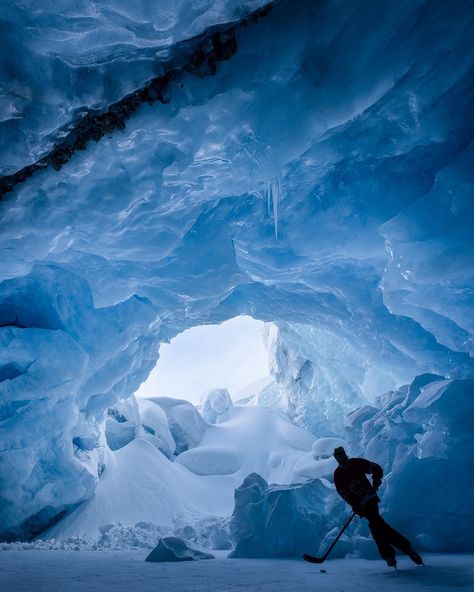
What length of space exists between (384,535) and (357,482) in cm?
53

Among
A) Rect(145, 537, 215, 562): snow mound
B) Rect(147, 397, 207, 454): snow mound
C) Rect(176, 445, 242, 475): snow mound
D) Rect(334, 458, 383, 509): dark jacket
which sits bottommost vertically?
Rect(147, 397, 207, 454): snow mound

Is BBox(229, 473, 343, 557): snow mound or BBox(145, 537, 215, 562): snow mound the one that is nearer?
BBox(145, 537, 215, 562): snow mound

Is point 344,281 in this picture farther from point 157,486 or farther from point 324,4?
point 157,486

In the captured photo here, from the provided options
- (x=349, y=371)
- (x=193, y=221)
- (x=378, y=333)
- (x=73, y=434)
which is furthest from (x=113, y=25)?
(x=349, y=371)

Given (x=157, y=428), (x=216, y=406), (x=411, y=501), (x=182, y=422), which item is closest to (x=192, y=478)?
(x=157, y=428)

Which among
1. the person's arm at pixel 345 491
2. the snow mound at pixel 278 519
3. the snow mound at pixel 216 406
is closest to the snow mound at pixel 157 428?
the snow mound at pixel 216 406

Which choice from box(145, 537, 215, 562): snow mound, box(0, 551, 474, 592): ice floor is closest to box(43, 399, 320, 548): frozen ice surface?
Answer: box(145, 537, 215, 562): snow mound

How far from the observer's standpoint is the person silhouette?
3.85m

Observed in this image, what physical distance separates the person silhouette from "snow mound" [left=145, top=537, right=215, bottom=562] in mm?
2360

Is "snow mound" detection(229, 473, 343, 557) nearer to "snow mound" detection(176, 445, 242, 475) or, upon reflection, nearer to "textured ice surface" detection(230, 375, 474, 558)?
"textured ice surface" detection(230, 375, 474, 558)

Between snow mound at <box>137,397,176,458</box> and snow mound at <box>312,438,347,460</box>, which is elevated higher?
snow mound at <box>312,438,347,460</box>

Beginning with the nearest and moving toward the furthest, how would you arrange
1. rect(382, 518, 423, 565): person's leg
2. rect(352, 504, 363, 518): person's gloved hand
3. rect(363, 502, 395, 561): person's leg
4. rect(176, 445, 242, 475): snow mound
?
rect(382, 518, 423, 565): person's leg < rect(363, 502, 395, 561): person's leg < rect(352, 504, 363, 518): person's gloved hand < rect(176, 445, 242, 475): snow mound

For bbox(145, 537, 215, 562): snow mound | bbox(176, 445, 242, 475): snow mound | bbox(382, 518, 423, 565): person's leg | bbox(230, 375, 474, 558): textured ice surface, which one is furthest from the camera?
bbox(176, 445, 242, 475): snow mound

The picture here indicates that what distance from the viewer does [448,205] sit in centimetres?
539
